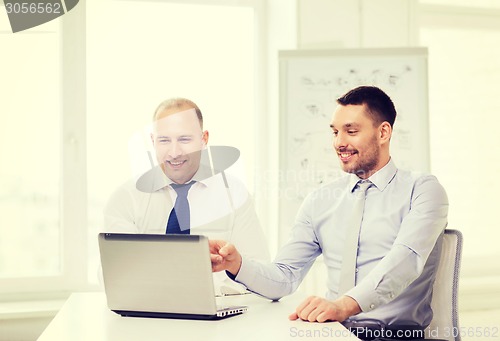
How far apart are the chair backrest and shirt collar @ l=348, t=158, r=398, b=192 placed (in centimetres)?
33

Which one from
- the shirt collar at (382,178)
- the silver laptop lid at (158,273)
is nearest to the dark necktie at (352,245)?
the shirt collar at (382,178)

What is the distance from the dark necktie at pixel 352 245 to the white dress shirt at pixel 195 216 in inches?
19.4

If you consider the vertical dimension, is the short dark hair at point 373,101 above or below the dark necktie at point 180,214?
above

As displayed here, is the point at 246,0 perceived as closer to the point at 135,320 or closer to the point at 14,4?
the point at 14,4

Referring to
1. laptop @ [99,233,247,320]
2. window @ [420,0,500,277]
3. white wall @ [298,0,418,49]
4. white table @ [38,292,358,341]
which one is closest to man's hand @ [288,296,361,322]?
white table @ [38,292,358,341]

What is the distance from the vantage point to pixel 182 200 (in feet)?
8.71

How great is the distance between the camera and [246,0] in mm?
3990

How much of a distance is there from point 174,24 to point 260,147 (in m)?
0.87

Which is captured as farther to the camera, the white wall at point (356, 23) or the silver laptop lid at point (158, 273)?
the white wall at point (356, 23)

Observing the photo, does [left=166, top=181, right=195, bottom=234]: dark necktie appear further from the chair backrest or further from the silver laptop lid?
the chair backrest

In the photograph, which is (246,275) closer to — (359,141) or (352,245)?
(352,245)

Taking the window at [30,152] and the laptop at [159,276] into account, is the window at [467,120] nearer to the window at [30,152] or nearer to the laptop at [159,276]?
the window at [30,152]

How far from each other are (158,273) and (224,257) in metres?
0.28

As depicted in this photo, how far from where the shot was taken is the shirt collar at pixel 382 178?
2.34 metres
